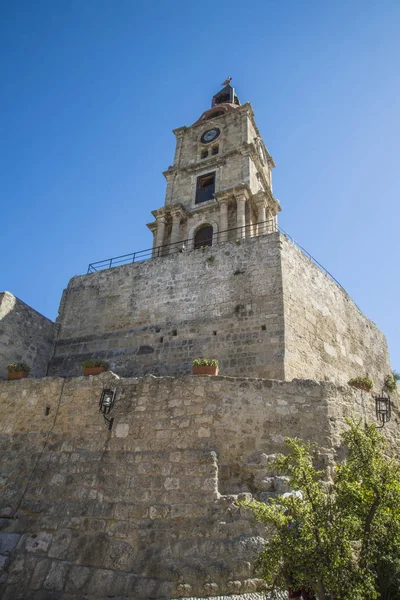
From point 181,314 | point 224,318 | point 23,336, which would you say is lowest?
point 23,336

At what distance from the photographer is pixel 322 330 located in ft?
46.2

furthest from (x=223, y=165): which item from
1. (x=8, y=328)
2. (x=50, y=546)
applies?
(x=50, y=546)

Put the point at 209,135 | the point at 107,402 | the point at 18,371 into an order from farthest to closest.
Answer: the point at 209,135 < the point at 18,371 < the point at 107,402

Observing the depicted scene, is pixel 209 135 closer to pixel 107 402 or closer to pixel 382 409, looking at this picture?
pixel 382 409

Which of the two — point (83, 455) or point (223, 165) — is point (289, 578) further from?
point (223, 165)

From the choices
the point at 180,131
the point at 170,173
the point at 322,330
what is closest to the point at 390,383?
the point at 322,330

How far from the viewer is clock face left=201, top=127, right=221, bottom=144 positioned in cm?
2707

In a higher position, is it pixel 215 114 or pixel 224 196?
pixel 215 114

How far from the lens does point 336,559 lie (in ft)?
→ 15.1

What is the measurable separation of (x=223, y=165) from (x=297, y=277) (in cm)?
1331

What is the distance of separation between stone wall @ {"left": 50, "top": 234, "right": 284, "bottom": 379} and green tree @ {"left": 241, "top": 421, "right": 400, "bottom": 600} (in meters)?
6.31

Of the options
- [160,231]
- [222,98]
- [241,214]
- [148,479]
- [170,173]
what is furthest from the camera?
[222,98]

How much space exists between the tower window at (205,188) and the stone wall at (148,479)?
56.0ft

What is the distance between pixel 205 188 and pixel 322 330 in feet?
46.4
